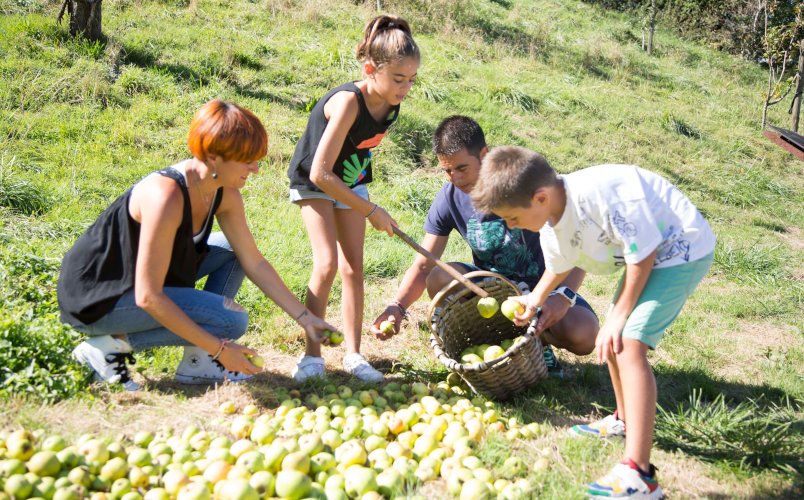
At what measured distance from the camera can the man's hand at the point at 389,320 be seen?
11.8ft

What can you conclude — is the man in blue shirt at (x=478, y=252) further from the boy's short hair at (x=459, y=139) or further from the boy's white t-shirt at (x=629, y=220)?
the boy's white t-shirt at (x=629, y=220)

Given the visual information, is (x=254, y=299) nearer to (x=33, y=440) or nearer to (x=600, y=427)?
(x=33, y=440)

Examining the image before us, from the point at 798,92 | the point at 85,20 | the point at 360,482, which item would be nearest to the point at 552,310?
the point at 360,482

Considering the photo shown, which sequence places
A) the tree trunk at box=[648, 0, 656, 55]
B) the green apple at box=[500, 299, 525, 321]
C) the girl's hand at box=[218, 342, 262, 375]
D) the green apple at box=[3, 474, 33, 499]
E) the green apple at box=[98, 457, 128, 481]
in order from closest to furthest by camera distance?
the green apple at box=[3, 474, 33, 499] < the green apple at box=[98, 457, 128, 481] < the girl's hand at box=[218, 342, 262, 375] < the green apple at box=[500, 299, 525, 321] < the tree trunk at box=[648, 0, 656, 55]

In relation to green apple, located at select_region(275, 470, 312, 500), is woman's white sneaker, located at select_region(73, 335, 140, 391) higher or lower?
lower

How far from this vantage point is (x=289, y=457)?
2.46 m

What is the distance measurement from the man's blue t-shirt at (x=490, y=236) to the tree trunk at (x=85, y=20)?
5.67 metres

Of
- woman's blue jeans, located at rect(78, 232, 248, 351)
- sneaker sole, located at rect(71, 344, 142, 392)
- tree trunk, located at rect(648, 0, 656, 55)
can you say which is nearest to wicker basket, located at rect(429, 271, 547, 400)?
woman's blue jeans, located at rect(78, 232, 248, 351)

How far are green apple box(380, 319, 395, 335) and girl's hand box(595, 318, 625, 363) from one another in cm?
124

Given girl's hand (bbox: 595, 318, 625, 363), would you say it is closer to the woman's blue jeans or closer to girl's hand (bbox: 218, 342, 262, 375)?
girl's hand (bbox: 218, 342, 262, 375)

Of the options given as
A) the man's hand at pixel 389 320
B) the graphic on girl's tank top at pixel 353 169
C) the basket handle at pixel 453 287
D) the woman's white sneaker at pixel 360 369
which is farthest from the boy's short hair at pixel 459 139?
the woman's white sneaker at pixel 360 369

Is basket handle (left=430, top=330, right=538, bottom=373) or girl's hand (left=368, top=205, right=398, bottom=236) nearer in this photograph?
basket handle (left=430, top=330, right=538, bottom=373)

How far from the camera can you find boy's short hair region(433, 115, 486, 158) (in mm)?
3506

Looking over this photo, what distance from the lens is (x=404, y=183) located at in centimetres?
700
